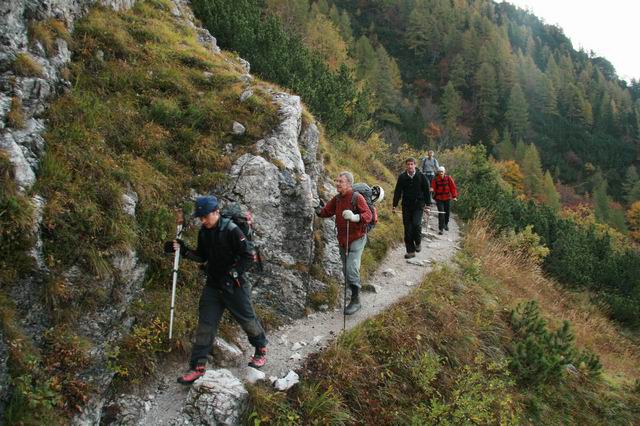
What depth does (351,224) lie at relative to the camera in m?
7.14

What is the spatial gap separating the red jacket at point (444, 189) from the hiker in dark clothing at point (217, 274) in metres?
8.19

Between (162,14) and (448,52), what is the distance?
84777 millimetres

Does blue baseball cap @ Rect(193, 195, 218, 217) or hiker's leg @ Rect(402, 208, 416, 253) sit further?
hiker's leg @ Rect(402, 208, 416, 253)

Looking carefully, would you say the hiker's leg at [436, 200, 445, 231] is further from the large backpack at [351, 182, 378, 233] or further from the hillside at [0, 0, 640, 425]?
the large backpack at [351, 182, 378, 233]

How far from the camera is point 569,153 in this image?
82250 mm

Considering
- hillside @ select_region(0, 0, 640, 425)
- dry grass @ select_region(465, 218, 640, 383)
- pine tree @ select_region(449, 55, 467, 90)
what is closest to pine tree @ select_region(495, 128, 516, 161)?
pine tree @ select_region(449, 55, 467, 90)

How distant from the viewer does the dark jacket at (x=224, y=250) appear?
498 cm

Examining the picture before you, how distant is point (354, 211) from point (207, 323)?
2.89m

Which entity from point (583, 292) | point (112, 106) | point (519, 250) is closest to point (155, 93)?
point (112, 106)

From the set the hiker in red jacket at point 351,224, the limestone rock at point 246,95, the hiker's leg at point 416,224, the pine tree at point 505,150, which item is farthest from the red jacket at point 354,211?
the pine tree at point 505,150

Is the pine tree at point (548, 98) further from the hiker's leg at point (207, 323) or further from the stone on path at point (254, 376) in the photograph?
the hiker's leg at point (207, 323)

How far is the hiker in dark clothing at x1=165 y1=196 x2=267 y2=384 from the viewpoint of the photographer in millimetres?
4992

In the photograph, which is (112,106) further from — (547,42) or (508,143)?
(547,42)

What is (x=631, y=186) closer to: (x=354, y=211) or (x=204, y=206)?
(x=354, y=211)
